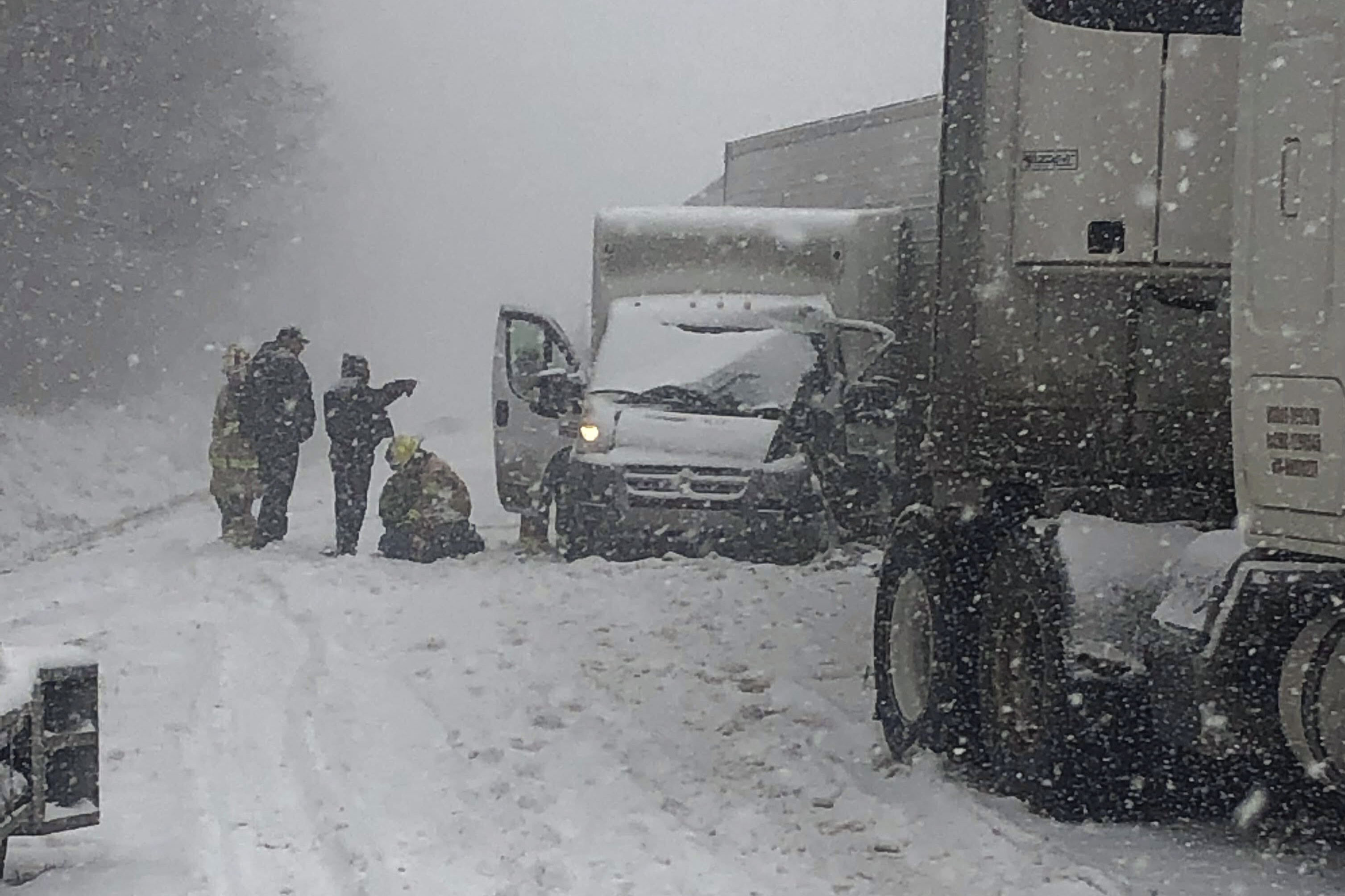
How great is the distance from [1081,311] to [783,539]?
6.18 metres

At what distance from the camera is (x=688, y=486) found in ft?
43.7

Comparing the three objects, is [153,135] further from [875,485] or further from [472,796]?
[472,796]

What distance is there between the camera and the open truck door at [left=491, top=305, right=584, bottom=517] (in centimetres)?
1520

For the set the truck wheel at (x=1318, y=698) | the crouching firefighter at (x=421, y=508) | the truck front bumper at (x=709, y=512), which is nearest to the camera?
the truck wheel at (x=1318, y=698)

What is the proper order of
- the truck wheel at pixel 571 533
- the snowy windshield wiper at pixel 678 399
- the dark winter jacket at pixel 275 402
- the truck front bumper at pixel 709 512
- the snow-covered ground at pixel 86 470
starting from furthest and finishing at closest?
the snow-covered ground at pixel 86 470, the dark winter jacket at pixel 275 402, the snowy windshield wiper at pixel 678 399, the truck wheel at pixel 571 533, the truck front bumper at pixel 709 512

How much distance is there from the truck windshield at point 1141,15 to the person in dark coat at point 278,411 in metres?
8.79

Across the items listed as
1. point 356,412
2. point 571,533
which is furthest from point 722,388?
point 356,412

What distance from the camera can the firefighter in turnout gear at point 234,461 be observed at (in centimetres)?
1497

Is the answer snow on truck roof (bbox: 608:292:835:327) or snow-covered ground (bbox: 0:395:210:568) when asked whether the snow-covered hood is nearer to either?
snow on truck roof (bbox: 608:292:835:327)

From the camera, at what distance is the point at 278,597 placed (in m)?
11.8

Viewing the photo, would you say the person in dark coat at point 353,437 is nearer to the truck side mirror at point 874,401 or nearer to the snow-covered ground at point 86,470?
the truck side mirror at point 874,401

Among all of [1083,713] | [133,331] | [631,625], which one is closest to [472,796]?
[1083,713]

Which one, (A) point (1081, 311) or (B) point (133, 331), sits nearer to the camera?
(A) point (1081, 311)

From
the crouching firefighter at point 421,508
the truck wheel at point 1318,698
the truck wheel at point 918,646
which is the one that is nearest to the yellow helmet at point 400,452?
the crouching firefighter at point 421,508
